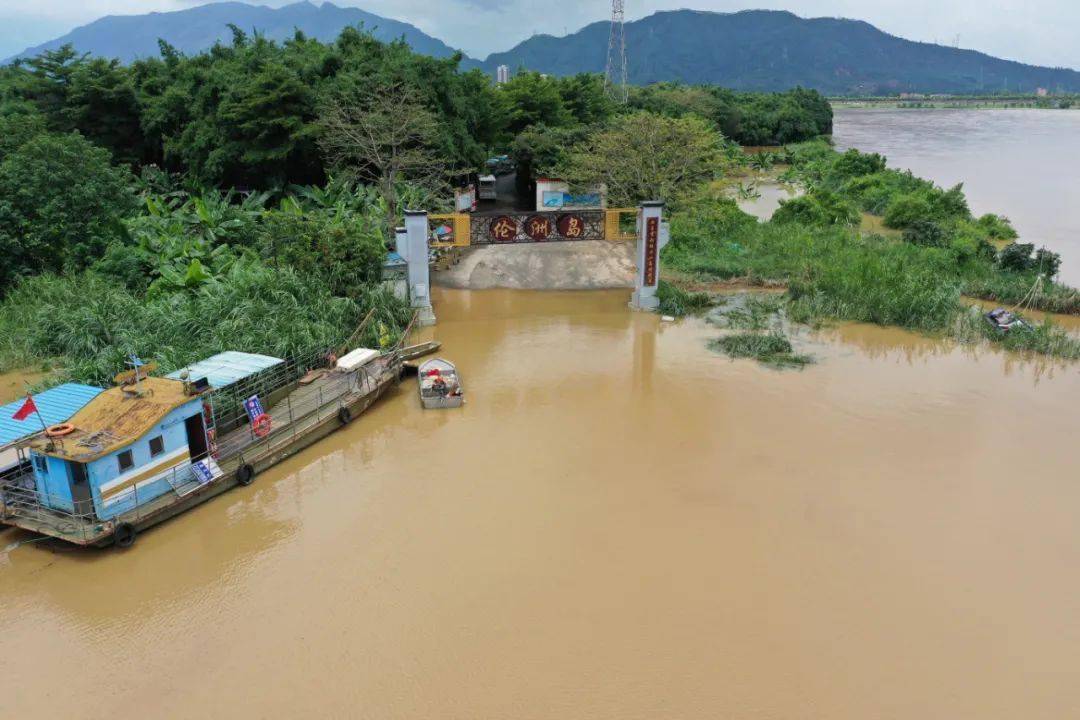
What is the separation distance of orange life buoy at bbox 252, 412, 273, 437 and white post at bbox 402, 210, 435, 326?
299 inches

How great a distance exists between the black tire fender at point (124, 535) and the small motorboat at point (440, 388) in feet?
19.6

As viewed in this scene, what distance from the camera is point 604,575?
10.2 metres

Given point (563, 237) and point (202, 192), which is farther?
point (202, 192)

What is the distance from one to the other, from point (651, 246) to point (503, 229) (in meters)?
4.16

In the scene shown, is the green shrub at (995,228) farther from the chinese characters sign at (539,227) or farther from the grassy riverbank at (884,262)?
the chinese characters sign at (539,227)

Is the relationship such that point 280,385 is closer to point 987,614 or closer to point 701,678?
point 701,678

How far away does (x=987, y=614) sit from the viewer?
373 inches

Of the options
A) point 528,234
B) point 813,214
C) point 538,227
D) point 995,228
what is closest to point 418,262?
point 528,234

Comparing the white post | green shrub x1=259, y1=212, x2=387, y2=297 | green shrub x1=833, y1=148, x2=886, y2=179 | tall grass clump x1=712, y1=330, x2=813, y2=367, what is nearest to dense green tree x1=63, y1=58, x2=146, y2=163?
green shrub x1=259, y1=212, x2=387, y2=297

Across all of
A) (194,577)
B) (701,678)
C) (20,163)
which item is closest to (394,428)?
(194,577)

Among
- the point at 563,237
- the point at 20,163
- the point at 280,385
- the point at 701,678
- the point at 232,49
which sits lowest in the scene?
the point at 701,678

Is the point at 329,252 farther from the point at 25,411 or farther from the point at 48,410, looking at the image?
the point at 25,411

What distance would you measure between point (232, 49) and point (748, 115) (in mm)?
48993

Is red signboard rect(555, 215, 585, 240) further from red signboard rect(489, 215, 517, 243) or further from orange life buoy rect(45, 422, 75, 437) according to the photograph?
orange life buoy rect(45, 422, 75, 437)
